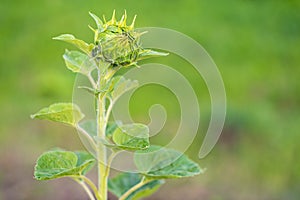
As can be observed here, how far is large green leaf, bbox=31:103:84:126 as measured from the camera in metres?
0.66

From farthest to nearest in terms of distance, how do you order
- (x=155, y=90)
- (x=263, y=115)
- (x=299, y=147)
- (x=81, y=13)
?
(x=81, y=13)
(x=155, y=90)
(x=263, y=115)
(x=299, y=147)

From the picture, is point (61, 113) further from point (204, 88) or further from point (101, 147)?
point (204, 88)

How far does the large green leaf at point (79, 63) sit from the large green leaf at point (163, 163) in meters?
0.13

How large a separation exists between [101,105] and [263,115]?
1.97 m

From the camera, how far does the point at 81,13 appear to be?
9.93 feet

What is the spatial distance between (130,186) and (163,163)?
0.31 ft

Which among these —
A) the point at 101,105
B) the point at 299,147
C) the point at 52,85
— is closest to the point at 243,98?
the point at 299,147

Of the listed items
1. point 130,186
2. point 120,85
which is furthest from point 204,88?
point 120,85

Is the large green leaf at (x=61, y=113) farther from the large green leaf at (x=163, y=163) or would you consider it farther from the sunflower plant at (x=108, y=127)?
the large green leaf at (x=163, y=163)

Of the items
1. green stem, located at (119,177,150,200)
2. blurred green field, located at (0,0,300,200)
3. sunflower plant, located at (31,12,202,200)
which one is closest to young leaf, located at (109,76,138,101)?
sunflower plant, located at (31,12,202,200)

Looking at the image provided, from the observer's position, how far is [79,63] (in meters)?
0.69

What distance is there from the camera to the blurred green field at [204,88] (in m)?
2.16

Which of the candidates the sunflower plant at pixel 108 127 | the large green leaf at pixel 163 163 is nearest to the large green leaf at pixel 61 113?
the sunflower plant at pixel 108 127

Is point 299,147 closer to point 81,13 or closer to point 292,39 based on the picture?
point 292,39
